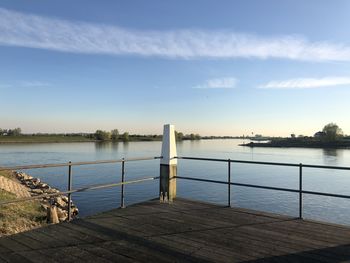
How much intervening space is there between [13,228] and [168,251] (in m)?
5.29

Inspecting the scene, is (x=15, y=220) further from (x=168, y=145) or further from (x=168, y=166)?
(x=168, y=145)

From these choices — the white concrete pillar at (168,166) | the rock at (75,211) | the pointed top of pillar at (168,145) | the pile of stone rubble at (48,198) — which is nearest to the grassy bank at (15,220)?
the pile of stone rubble at (48,198)

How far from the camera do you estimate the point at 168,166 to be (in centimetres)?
820

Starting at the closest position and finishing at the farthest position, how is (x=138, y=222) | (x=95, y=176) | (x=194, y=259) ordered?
(x=194, y=259) → (x=138, y=222) → (x=95, y=176)

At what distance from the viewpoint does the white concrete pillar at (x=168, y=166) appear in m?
8.18

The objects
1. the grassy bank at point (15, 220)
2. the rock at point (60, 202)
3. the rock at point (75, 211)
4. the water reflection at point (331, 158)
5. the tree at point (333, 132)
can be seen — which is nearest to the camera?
the grassy bank at point (15, 220)

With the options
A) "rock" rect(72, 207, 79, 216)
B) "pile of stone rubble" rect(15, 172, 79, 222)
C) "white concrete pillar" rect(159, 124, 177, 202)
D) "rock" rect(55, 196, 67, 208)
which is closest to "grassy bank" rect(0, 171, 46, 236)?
"pile of stone rubble" rect(15, 172, 79, 222)

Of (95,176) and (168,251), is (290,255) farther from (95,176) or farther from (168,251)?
(95,176)

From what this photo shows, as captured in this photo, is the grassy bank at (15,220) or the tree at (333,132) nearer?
the grassy bank at (15,220)

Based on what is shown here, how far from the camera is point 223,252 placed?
4609 mm

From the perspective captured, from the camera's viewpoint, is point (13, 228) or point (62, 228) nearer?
point (62, 228)

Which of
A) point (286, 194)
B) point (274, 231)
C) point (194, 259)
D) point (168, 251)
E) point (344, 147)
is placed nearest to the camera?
point (194, 259)

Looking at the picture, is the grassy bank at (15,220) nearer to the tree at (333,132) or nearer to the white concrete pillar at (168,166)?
the white concrete pillar at (168,166)

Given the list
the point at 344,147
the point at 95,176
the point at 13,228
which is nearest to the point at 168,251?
the point at 13,228
